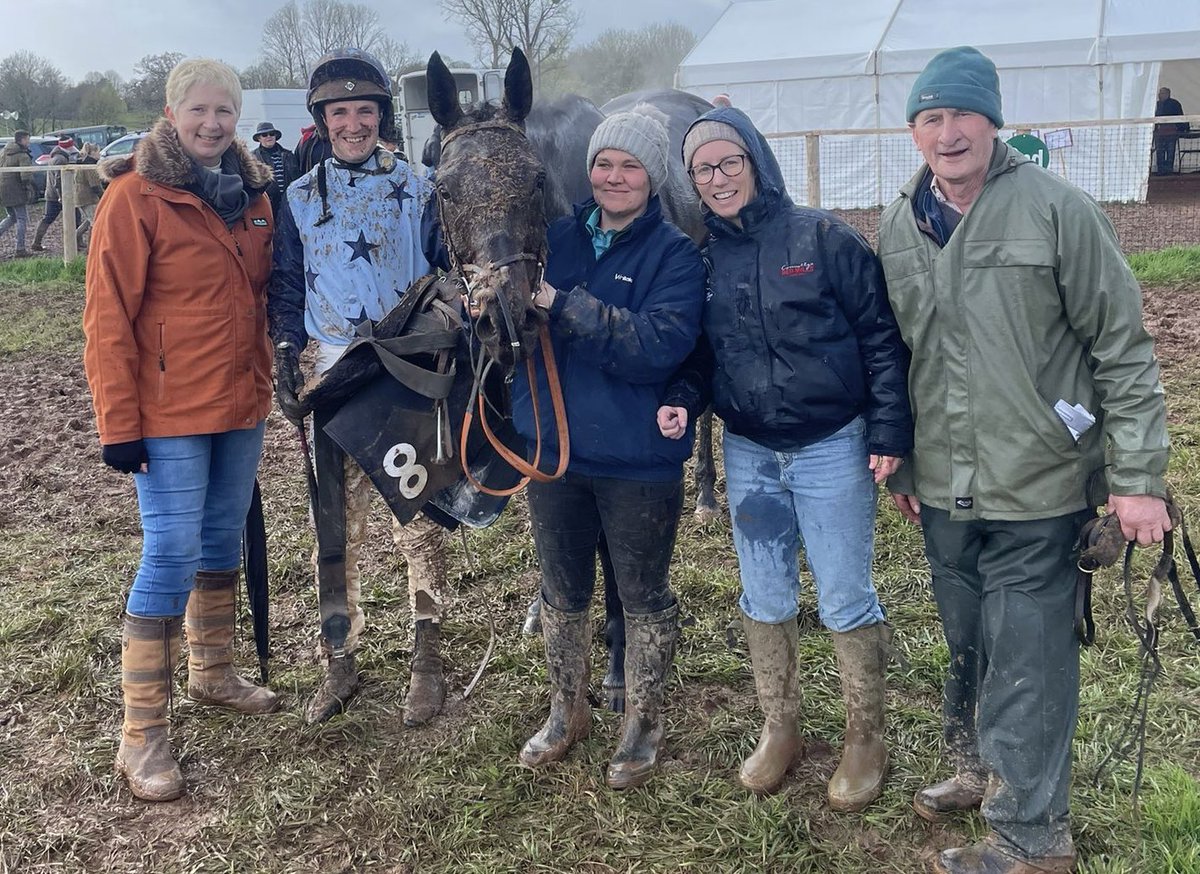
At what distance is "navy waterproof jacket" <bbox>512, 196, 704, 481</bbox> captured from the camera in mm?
2480

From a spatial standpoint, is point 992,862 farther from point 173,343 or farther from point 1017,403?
point 173,343

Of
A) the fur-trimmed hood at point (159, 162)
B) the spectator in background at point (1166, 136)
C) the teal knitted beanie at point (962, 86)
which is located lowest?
the fur-trimmed hood at point (159, 162)

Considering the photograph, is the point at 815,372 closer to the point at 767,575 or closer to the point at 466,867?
the point at 767,575

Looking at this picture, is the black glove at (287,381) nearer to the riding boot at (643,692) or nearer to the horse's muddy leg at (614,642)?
the horse's muddy leg at (614,642)

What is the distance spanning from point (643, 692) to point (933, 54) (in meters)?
16.5

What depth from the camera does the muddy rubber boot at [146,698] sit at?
3.01 meters

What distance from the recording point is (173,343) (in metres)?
2.91

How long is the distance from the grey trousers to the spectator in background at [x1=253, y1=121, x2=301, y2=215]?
2482 mm

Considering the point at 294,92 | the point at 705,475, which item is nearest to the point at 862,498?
the point at 705,475

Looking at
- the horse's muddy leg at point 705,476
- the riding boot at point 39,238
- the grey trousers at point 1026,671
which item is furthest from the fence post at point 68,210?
the grey trousers at point 1026,671

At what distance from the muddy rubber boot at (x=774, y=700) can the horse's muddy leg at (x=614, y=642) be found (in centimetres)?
56

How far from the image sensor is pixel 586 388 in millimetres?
2639

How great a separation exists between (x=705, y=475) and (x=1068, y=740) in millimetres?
2817

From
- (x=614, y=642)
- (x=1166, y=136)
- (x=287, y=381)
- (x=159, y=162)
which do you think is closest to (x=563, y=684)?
(x=614, y=642)
